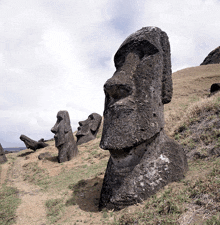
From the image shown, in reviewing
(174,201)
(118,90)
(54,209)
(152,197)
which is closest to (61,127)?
(54,209)

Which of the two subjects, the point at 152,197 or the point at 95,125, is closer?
the point at 152,197

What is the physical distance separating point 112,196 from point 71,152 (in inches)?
300

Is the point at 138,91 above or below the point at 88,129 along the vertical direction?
above

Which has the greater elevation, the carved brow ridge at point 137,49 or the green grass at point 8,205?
the carved brow ridge at point 137,49

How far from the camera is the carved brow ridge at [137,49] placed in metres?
4.14

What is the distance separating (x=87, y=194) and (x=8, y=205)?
226 cm

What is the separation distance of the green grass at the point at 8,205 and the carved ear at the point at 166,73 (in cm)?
454

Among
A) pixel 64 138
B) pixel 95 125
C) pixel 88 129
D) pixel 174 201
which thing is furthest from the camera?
pixel 95 125

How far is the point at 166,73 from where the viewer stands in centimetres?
443

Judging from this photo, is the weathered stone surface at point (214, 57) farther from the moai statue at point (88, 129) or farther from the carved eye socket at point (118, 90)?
the carved eye socket at point (118, 90)

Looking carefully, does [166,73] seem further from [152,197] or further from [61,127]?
[61,127]

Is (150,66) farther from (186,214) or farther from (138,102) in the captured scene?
(186,214)

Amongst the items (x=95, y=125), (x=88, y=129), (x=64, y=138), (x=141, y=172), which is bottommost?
(x=141, y=172)

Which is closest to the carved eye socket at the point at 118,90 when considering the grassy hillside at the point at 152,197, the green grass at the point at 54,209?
the grassy hillside at the point at 152,197
